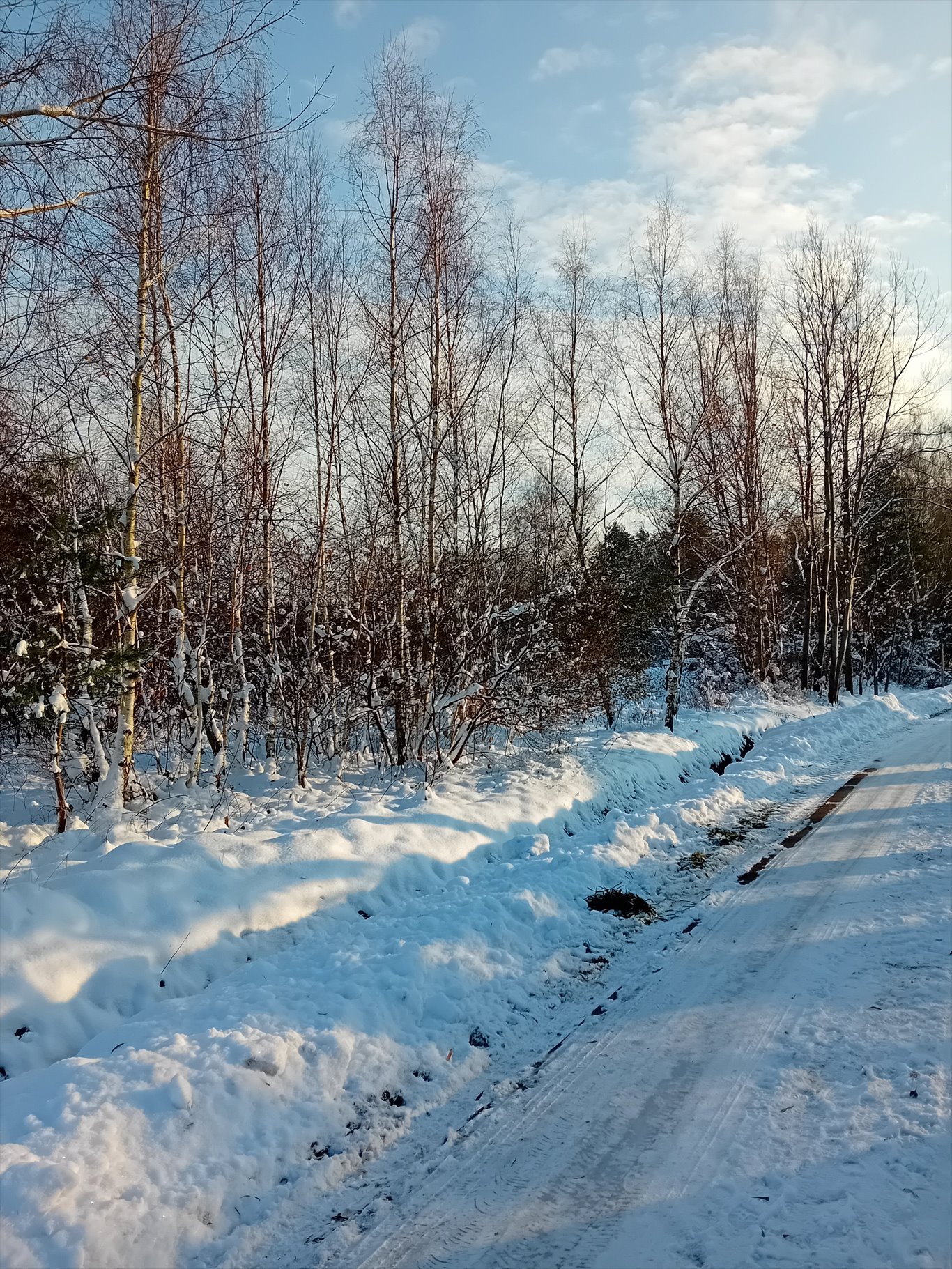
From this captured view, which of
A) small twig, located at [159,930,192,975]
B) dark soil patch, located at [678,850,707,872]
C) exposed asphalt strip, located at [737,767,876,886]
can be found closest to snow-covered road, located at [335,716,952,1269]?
exposed asphalt strip, located at [737,767,876,886]

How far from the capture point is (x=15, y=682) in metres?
6.78

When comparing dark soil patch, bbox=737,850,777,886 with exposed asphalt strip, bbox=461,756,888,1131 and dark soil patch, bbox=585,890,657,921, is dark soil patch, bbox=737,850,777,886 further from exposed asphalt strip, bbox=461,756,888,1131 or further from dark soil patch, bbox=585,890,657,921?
dark soil patch, bbox=585,890,657,921

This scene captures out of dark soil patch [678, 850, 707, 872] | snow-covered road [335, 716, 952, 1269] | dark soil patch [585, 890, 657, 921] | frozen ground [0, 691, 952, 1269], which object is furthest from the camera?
dark soil patch [678, 850, 707, 872]

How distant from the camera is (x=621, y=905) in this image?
22.1 feet

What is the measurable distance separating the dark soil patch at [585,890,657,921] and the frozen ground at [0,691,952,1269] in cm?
21

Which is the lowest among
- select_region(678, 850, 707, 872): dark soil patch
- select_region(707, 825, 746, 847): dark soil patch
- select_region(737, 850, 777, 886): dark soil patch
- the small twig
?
select_region(678, 850, 707, 872): dark soil patch

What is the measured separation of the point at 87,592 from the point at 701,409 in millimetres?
13099

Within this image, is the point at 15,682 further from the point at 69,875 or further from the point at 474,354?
the point at 474,354

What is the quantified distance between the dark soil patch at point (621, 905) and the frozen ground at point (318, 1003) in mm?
→ 214

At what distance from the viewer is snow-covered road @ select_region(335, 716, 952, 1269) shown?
9.48ft

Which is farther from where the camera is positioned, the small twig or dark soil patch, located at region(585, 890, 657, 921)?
dark soil patch, located at region(585, 890, 657, 921)

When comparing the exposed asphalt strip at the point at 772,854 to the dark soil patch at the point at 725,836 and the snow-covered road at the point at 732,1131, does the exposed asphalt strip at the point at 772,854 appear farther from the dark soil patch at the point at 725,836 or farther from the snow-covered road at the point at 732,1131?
the dark soil patch at the point at 725,836

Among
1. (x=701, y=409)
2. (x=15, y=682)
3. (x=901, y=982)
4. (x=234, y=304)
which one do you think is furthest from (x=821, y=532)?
(x=15, y=682)

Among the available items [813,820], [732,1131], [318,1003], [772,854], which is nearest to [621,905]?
[772,854]
